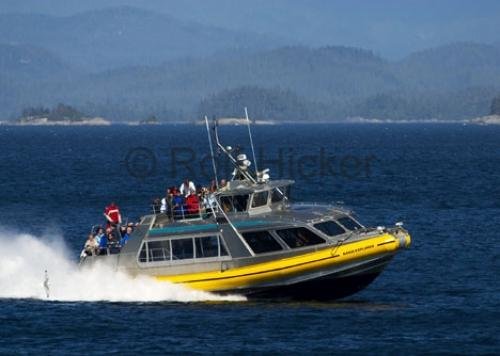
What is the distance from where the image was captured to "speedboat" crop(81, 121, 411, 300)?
3562 centimetres

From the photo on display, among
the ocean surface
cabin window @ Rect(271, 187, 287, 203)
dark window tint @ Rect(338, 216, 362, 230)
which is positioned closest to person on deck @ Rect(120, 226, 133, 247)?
the ocean surface

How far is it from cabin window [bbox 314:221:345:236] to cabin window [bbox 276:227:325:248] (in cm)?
27

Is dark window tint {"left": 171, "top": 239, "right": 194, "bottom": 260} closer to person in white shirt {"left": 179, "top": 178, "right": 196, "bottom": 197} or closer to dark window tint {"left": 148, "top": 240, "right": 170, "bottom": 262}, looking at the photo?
dark window tint {"left": 148, "top": 240, "right": 170, "bottom": 262}

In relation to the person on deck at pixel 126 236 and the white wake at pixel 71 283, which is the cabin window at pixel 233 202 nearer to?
the white wake at pixel 71 283

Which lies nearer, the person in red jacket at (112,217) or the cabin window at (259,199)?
the cabin window at (259,199)

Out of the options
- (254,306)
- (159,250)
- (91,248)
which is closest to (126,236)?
(91,248)

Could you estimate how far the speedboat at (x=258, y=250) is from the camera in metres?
35.6

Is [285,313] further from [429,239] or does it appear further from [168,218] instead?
[429,239]

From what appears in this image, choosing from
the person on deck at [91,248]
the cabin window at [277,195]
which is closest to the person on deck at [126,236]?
the person on deck at [91,248]

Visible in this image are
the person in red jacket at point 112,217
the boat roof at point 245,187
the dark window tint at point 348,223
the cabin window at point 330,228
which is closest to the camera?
the cabin window at point 330,228

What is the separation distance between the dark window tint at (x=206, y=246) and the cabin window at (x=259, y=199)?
1.73 meters

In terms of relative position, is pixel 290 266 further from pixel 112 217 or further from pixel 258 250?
pixel 112 217

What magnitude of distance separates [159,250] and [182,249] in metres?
0.71

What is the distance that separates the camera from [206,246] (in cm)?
3612
